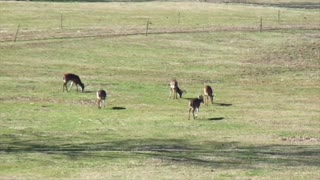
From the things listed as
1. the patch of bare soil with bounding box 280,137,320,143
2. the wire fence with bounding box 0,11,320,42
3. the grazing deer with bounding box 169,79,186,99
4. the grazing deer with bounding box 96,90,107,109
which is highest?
the wire fence with bounding box 0,11,320,42

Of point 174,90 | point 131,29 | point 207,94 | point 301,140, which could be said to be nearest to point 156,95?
point 174,90

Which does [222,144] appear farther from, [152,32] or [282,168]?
[152,32]

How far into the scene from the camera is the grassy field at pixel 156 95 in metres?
31.1

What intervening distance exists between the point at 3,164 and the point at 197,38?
48.2 metres

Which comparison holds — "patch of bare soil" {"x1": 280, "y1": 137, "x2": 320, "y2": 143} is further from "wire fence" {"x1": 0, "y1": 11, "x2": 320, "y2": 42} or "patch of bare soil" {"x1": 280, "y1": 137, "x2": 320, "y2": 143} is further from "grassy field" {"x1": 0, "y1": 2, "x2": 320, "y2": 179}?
"wire fence" {"x1": 0, "y1": 11, "x2": 320, "y2": 42}

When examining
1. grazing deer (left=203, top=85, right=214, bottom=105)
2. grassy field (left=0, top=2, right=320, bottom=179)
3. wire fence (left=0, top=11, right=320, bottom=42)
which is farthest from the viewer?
wire fence (left=0, top=11, right=320, bottom=42)

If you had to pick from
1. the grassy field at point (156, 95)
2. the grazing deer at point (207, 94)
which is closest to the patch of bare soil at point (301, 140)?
the grassy field at point (156, 95)

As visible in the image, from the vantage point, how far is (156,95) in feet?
169

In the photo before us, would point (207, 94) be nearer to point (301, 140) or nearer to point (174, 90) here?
point (174, 90)

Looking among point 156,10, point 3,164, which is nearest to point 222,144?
point 3,164

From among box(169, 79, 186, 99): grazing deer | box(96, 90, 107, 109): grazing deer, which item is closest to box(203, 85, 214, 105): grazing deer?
box(169, 79, 186, 99): grazing deer

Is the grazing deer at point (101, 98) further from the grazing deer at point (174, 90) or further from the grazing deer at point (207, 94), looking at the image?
the grazing deer at point (207, 94)

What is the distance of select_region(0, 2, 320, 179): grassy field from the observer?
31.1 meters

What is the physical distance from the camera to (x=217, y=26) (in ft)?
281
